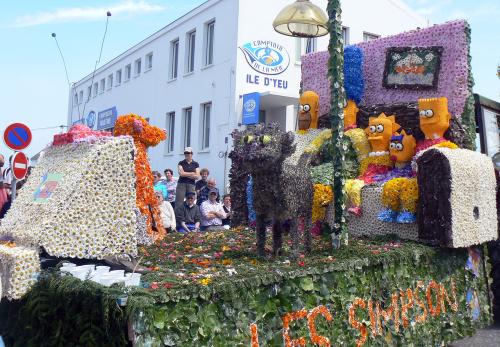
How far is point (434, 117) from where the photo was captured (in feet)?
18.8

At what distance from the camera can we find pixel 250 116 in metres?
13.3

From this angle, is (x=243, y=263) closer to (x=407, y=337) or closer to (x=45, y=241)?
(x=45, y=241)

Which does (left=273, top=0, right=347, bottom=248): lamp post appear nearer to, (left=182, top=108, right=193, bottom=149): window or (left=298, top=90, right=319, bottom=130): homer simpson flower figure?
(left=298, top=90, right=319, bottom=130): homer simpson flower figure

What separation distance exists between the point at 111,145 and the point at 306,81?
449 cm

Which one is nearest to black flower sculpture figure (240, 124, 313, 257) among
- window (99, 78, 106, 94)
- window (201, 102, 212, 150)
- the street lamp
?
the street lamp

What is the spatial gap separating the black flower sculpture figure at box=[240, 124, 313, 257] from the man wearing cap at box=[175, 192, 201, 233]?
477 cm

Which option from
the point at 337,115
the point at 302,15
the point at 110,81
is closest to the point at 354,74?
the point at 302,15

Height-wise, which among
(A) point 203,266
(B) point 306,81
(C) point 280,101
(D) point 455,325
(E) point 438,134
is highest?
(C) point 280,101

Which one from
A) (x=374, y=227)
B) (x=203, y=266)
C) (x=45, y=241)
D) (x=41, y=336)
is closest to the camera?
(x=41, y=336)

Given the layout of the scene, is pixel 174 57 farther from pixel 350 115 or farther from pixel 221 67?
pixel 350 115

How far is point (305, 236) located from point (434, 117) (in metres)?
2.51

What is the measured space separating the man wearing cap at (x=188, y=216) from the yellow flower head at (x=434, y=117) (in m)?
4.29

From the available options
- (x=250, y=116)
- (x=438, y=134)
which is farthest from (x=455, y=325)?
(x=250, y=116)

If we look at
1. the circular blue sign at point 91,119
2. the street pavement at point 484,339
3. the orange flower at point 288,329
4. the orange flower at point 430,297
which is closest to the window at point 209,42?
the circular blue sign at point 91,119
